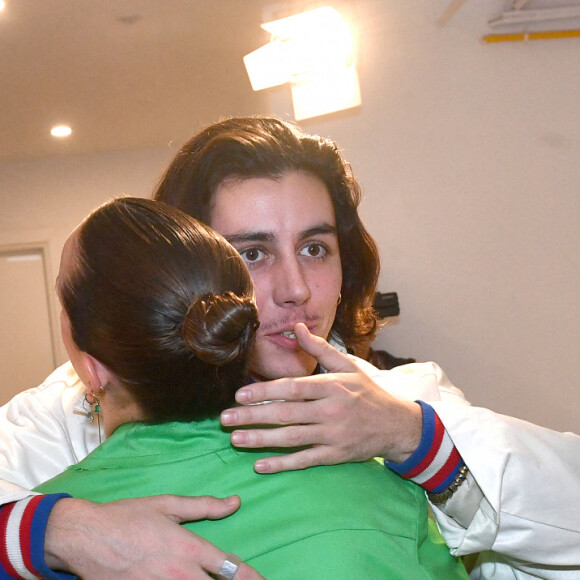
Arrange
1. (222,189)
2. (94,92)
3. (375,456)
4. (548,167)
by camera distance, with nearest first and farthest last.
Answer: (375,456) < (222,189) < (548,167) < (94,92)

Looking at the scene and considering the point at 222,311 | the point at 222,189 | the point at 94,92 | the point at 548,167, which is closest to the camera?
the point at 222,311

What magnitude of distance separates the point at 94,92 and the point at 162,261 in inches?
126

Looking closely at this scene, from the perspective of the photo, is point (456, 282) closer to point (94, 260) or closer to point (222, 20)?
point (222, 20)

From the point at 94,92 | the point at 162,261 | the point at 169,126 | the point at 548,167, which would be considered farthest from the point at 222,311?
the point at 169,126

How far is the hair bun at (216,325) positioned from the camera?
27.9 inches

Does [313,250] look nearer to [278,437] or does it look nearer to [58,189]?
[278,437]

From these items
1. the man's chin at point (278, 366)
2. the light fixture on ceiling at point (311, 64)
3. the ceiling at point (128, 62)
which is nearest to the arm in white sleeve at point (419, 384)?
the man's chin at point (278, 366)

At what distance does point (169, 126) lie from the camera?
4453mm

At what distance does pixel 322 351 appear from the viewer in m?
0.92

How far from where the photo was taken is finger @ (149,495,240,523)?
2.35 feet

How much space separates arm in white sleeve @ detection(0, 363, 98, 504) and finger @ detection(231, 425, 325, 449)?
0.60 meters

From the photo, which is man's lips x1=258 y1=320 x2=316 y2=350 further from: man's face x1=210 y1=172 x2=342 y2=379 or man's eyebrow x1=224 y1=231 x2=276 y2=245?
man's eyebrow x1=224 y1=231 x2=276 y2=245

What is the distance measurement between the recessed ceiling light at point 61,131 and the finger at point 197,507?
3.96 meters

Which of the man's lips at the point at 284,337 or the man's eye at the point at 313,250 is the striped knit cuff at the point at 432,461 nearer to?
the man's lips at the point at 284,337
